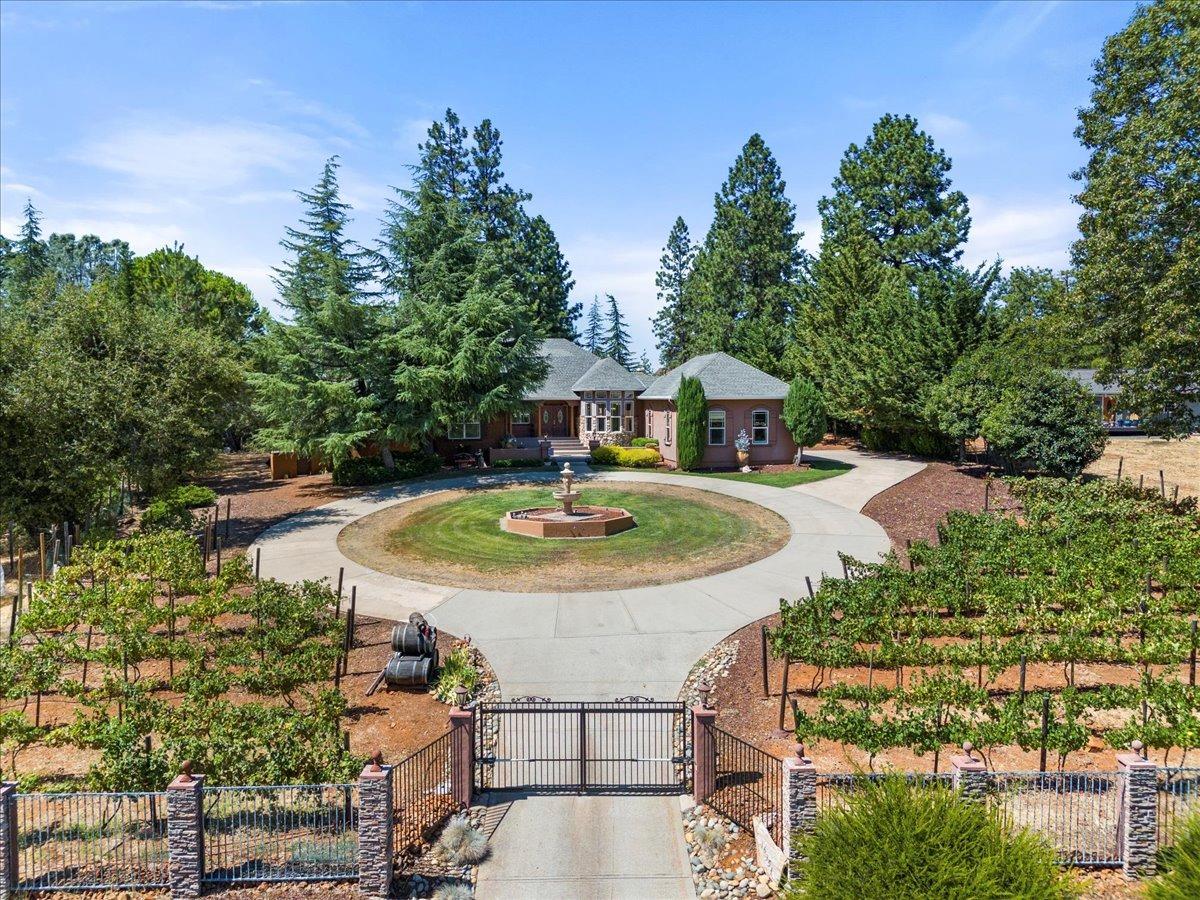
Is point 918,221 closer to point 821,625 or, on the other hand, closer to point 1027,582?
point 1027,582

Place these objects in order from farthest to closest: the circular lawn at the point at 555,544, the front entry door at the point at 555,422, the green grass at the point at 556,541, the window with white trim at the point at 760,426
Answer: the front entry door at the point at 555,422 < the window with white trim at the point at 760,426 < the green grass at the point at 556,541 < the circular lawn at the point at 555,544

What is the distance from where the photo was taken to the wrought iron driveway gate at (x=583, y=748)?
7.87 metres

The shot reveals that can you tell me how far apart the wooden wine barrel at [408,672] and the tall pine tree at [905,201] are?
40.8m

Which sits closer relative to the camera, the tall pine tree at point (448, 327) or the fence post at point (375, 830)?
the fence post at point (375, 830)

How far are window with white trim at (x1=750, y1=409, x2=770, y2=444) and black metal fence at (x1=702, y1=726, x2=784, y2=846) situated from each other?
1014 inches

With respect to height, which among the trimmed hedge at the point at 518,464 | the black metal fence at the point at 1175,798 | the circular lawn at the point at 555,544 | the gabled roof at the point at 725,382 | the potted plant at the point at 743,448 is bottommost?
the black metal fence at the point at 1175,798

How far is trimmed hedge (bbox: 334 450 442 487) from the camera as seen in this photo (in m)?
28.1

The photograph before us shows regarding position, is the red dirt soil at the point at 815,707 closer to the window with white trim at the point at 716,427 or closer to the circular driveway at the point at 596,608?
the circular driveway at the point at 596,608

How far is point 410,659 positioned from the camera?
33.5ft

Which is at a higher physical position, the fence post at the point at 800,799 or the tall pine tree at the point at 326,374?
the tall pine tree at the point at 326,374

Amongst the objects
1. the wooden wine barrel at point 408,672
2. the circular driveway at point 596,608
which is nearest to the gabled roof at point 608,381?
the circular driveway at point 596,608

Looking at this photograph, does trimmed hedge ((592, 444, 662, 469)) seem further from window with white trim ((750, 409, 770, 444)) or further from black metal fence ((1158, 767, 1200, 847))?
black metal fence ((1158, 767, 1200, 847))

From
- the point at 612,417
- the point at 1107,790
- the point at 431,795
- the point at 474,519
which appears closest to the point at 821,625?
the point at 1107,790

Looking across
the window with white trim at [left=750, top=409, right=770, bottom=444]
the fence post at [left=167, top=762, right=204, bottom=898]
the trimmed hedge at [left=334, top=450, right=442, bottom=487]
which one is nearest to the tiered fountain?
the trimmed hedge at [left=334, top=450, right=442, bottom=487]
